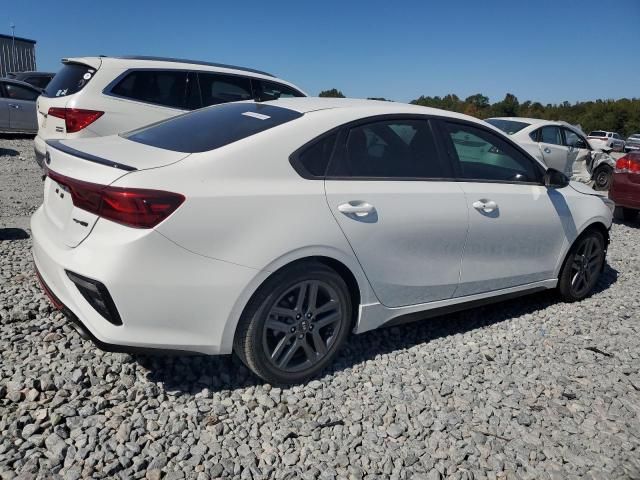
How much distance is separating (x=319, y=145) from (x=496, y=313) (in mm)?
2336

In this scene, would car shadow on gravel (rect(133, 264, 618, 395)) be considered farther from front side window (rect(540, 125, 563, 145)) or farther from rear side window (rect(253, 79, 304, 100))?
front side window (rect(540, 125, 563, 145))

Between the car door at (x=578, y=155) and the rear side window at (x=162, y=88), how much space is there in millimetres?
8468

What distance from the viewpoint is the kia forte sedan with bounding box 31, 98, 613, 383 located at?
254 cm

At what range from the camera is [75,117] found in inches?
240

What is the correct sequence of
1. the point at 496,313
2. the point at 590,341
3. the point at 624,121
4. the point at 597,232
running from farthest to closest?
the point at 624,121
the point at 597,232
the point at 496,313
the point at 590,341

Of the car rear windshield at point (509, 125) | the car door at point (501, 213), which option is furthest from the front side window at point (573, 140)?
the car door at point (501, 213)

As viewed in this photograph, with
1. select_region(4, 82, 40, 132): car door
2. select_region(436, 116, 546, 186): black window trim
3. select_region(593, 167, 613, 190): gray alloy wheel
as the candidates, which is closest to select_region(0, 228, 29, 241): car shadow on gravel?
select_region(436, 116, 546, 186): black window trim

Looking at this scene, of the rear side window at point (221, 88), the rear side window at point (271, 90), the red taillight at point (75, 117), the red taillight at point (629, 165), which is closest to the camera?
the red taillight at point (75, 117)

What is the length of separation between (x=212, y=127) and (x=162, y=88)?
13.4 feet

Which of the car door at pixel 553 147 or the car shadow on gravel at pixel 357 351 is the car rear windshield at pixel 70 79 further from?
the car door at pixel 553 147

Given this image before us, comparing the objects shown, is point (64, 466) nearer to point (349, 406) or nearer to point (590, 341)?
point (349, 406)

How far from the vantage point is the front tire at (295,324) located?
282 cm

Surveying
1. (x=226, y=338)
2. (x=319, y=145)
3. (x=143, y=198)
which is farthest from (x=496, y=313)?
(x=143, y=198)

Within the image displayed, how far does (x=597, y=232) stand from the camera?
4832 mm
